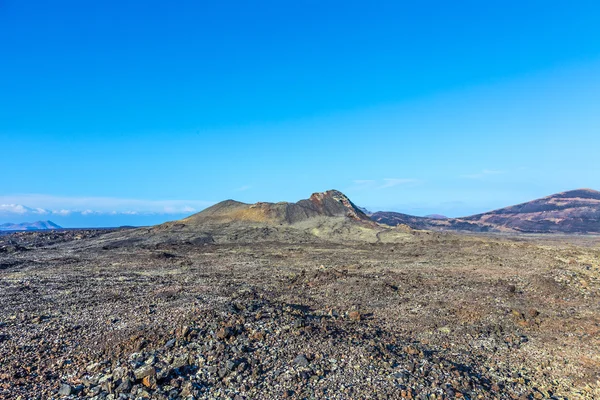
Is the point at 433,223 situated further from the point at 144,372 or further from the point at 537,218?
the point at 144,372

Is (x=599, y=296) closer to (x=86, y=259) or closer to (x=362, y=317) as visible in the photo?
(x=362, y=317)

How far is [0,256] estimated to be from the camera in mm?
28609

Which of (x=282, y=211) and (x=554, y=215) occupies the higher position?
(x=554, y=215)

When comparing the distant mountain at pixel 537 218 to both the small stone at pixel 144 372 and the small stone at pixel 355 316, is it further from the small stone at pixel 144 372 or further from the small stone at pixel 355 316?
the small stone at pixel 144 372

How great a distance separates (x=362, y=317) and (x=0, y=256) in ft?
96.7

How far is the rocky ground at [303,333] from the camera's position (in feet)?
23.8

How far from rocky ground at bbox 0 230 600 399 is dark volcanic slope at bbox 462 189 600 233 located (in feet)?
216

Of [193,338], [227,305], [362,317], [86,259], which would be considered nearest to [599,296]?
[362,317]

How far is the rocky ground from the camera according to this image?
7250mm

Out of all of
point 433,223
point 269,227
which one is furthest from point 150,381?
point 433,223

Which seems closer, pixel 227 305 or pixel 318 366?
pixel 318 366

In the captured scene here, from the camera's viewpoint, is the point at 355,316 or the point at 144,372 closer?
the point at 144,372

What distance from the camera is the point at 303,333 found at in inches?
373

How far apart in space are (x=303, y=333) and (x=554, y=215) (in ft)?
316
